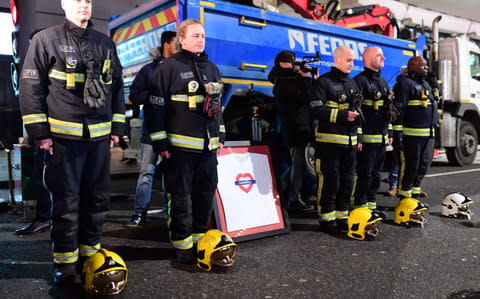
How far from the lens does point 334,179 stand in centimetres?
423

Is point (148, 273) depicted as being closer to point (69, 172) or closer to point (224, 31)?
point (69, 172)

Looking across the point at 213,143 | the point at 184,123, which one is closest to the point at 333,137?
the point at 213,143

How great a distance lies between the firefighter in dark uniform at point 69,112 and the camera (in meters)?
2.70

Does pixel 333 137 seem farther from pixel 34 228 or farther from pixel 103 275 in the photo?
pixel 34 228

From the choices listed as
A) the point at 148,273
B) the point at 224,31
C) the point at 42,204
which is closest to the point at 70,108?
the point at 148,273

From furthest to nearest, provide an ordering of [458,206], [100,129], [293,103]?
1. [293,103]
2. [458,206]
3. [100,129]

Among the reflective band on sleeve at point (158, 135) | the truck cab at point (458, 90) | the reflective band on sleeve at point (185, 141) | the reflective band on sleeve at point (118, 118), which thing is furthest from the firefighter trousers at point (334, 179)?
the truck cab at point (458, 90)

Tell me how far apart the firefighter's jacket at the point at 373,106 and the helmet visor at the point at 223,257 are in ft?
7.39

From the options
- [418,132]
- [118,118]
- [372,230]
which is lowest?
[372,230]

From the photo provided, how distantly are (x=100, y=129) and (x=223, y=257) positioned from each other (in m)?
1.27

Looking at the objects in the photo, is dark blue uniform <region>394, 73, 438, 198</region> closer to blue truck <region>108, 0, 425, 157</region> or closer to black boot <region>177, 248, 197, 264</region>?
blue truck <region>108, 0, 425, 157</region>

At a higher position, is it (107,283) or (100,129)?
(100,129)

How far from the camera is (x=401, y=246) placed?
12.6 feet

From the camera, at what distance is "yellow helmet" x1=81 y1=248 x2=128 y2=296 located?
262cm
